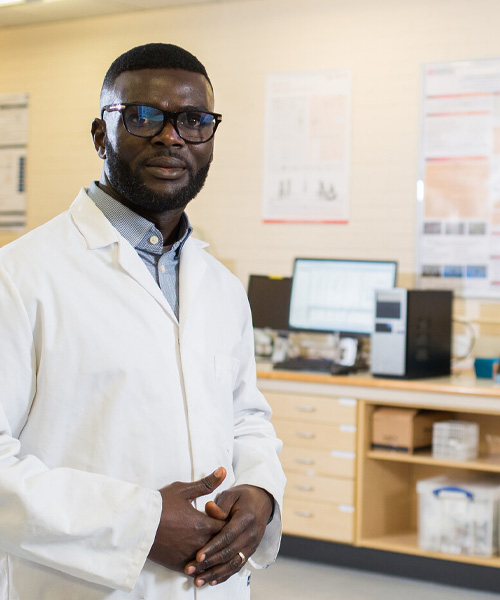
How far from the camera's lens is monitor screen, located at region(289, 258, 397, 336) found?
151 inches

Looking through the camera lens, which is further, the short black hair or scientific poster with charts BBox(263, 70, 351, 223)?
scientific poster with charts BBox(263, 70, 351, 223)

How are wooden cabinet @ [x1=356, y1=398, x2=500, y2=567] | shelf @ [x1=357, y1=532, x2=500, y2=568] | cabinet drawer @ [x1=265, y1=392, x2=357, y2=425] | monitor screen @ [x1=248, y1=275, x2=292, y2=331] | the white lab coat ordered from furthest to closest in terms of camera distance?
monitor screen @ [x1=248, y1=275, x2=292, y2=331]
cabinet drawer @ [x1=265, y1=392, x2=357, y2=425]
wooden cabinet @ [x1=356, y1=398, x2=500, y2=567]
shelf @ [x1=357, y1=532, x2=500, y2=568]
the white lab coat

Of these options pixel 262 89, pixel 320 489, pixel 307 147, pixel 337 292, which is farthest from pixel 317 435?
pixel 262 89

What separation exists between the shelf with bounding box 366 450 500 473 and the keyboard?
38 centimetres

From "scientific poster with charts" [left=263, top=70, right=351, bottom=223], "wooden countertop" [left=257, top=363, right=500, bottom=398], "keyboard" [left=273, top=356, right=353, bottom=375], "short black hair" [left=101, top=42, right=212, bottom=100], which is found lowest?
"wooden countertop" [left=257, top=363, right=500, bottom=398]

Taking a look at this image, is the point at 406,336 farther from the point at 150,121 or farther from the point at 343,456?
the point at 150,121

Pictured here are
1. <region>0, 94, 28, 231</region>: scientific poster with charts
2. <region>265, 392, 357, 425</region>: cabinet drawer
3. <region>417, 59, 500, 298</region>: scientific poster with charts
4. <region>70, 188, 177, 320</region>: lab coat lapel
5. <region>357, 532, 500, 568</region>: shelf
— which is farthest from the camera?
<region>0, 94, 28, 231</region>: scientific poster with charts

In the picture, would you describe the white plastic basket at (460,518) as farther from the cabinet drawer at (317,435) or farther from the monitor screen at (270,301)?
the monitor screen at (270,301)

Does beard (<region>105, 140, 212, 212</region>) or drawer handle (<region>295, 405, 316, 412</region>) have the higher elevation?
beard (<region>105, 140, 212, 212</region>)

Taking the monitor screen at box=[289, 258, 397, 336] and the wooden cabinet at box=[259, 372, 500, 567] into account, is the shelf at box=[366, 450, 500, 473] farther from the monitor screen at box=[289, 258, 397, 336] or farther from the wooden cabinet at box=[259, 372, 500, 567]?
the monitor screen at box=[289, 258, 397, 336]

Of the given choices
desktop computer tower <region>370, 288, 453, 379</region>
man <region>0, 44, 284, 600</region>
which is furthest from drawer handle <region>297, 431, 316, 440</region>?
man <region>0, 44, 284, 600</region>

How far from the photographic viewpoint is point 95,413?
3.93 ft

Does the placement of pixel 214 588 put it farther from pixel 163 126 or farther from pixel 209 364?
pixel 163 126

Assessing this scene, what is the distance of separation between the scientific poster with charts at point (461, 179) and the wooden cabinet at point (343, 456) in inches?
22.0
